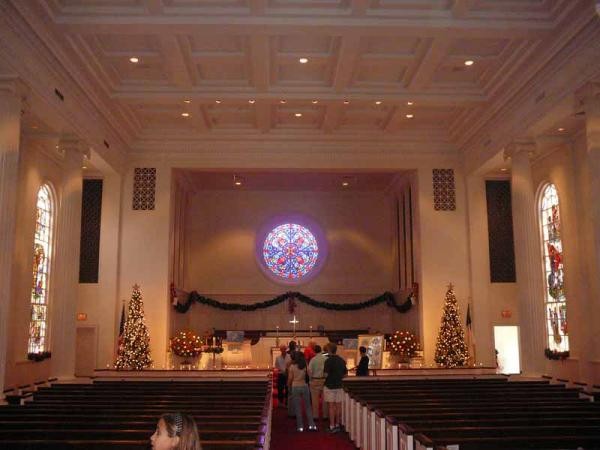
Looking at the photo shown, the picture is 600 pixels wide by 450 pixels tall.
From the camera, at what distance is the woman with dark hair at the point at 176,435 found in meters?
3.44

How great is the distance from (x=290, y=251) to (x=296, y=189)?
8.33ft

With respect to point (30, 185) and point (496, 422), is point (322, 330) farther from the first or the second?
point (496, 422)

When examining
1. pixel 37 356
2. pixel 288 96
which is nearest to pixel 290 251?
pixel 288 96

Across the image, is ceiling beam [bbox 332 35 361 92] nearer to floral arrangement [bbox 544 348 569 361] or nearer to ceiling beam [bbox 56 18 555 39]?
ceiling beam [bbox 56 18 555 39]

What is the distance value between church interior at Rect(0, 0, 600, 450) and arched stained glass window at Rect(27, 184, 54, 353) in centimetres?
8

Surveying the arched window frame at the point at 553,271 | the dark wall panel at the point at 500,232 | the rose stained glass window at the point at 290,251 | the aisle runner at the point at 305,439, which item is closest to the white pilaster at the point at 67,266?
the aisle runner at the point at 305,439

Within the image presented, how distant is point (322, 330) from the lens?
23188 millimetres

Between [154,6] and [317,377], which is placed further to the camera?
[317,377]

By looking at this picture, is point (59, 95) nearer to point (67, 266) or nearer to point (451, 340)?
point (67, 266)

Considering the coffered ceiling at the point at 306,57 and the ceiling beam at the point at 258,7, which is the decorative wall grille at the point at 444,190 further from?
the ceiling beam at the point at 258,7

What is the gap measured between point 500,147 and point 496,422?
35.9 feet

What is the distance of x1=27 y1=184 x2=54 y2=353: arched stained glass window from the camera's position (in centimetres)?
1636

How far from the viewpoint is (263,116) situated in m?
17.6

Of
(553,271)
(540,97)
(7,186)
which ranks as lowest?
(553,271)
